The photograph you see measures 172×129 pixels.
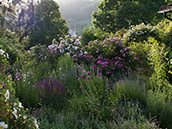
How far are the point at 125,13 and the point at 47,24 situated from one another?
7.73 m

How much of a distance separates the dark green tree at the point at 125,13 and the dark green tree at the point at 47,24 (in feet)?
15.6

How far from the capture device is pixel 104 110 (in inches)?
121

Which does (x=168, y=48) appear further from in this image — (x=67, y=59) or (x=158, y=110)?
(x=67, y=59)

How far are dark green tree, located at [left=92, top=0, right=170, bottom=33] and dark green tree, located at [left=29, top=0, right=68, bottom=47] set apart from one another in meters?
4.76

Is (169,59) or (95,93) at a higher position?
(169,59)

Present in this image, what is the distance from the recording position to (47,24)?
16.1 m

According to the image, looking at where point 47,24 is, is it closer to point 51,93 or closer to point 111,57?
point 111,57

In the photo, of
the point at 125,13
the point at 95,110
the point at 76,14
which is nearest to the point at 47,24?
the point at 125,13

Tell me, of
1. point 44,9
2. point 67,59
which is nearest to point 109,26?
point 44,9

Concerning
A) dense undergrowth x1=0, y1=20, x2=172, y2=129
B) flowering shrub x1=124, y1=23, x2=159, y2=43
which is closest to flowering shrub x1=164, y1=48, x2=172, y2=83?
dense undergrowth x1=0, y1=20, x2=172, y2=129

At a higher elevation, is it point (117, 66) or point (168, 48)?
point (168, 48)

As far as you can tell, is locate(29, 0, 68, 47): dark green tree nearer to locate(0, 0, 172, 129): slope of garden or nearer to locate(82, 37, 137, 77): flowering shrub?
locate(0, 0, 172, 129): slope of garden

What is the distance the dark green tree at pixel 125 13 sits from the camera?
1727 centimetres

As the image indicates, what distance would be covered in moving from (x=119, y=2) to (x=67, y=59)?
1513 centimetres
